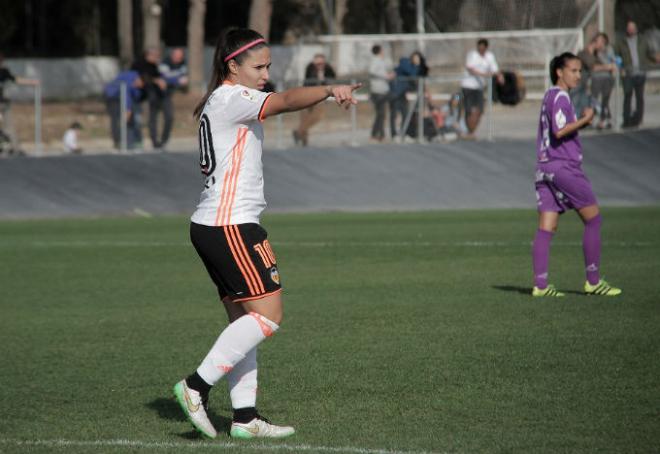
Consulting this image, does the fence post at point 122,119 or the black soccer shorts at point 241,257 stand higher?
the black soccer shorts at point 241,257

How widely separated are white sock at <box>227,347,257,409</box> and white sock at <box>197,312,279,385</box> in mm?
185

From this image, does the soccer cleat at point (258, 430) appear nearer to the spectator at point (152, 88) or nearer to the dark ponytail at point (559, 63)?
the dark ponytail at point (559, 63)

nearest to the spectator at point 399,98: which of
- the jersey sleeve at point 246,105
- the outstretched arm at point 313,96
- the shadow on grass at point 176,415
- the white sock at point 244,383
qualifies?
the shadow on grass at point 176,415

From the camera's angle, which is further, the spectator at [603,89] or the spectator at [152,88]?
the spectator at [152,88]

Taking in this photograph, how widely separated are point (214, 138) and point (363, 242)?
32.1 ft

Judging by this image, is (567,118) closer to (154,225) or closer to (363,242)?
(363,242)

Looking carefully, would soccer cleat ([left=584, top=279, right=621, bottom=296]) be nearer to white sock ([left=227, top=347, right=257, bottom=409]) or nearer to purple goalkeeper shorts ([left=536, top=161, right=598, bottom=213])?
purple goalkeeper shorts ([left=536, top=161, right=598, bottom=213])

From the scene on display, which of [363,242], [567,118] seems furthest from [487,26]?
[567,118]

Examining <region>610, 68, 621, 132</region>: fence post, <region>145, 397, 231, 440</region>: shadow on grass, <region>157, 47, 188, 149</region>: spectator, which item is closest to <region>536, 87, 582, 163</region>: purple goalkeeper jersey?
<region>145, 397, 231, 440</region>: shadow on grass

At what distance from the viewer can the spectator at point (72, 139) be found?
20.5 m

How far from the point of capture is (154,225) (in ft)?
60.3

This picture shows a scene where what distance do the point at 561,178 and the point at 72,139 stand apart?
12.3 metres

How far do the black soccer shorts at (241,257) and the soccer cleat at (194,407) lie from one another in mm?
499

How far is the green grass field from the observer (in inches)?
229
